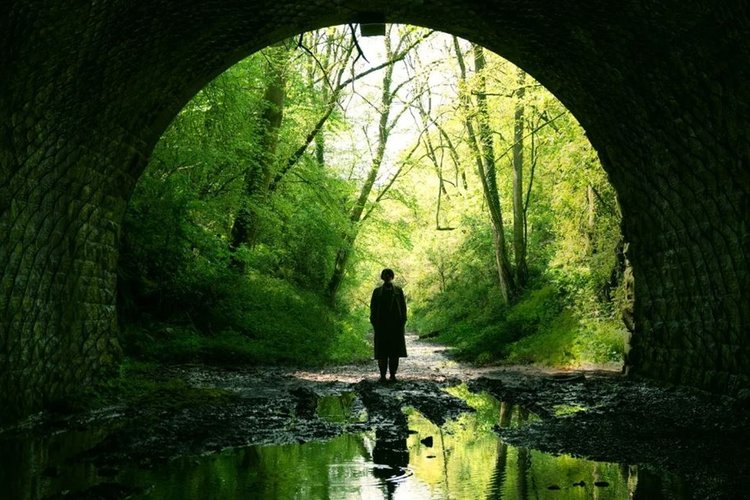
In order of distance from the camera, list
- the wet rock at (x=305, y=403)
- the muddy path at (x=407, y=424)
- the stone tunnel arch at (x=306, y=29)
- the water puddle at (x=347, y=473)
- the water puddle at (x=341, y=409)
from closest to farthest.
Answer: the water puddle at (x=347, y=473)
the muddy path at (x=407, y=424)
the stone tunnel arch at (x=306, y=29)
the water puddle at (x=341, y=409)
the wet rock at (x=305, y=403)

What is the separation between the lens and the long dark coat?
9930 mm

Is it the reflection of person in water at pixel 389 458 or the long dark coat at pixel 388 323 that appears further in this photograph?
the long dark coat at pixel 388 323

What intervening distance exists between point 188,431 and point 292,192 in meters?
13.1

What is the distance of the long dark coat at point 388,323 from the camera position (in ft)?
32.6

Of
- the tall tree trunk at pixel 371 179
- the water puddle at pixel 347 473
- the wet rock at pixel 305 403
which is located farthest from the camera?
the tall tree trunk at pixel 371 179

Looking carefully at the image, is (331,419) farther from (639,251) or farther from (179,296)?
(179,296)

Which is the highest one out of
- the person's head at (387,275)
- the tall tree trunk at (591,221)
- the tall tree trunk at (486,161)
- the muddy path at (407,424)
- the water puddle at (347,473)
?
the tall tree trunk at (486,161)

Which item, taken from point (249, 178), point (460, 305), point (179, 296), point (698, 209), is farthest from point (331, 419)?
point (460, 305)

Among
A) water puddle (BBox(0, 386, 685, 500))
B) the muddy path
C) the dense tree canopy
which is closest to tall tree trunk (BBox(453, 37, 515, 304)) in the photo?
the dense tree canopy

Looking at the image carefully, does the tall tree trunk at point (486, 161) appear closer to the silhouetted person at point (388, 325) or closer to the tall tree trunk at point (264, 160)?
the tall tree trunk at point (264, 160)

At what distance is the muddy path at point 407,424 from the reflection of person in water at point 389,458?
0.04 meters

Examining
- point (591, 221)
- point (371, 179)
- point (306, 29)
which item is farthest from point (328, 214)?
point (306, 29)

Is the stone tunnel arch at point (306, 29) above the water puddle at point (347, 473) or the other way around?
above

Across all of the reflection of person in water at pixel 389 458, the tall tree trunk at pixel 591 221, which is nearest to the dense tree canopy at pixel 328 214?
the tall tree trunk at pixel 591 221
